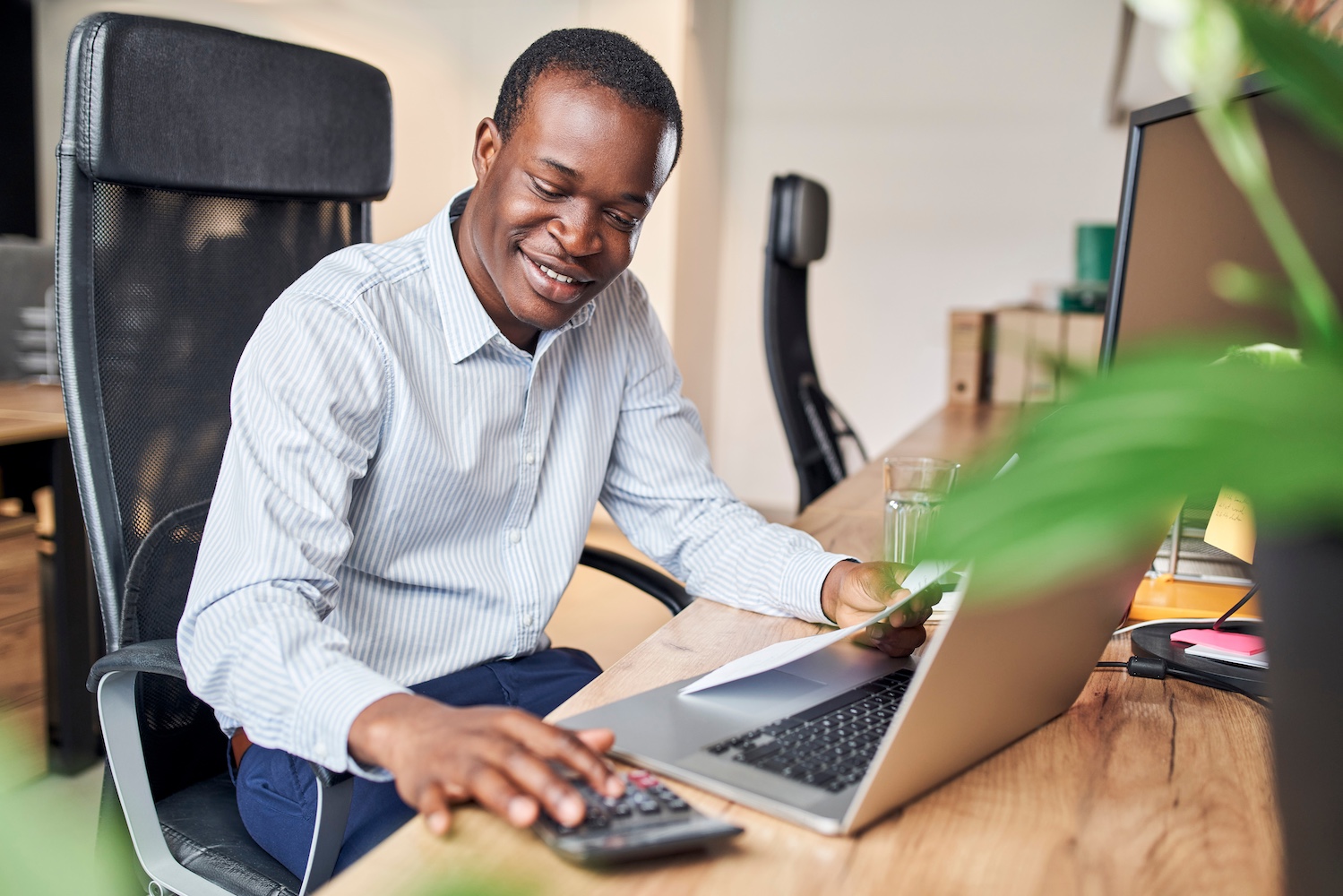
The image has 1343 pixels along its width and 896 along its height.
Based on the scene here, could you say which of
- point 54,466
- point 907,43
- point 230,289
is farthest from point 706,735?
point 907,43


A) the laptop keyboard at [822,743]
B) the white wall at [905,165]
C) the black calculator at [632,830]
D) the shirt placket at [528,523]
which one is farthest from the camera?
the white wall at [905,165]

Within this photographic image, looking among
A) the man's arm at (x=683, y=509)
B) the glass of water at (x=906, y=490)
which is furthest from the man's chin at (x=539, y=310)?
the glass of water at (x=906, y=490)

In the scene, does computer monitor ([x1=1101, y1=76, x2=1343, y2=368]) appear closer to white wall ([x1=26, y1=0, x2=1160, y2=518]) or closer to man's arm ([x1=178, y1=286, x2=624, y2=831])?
man's arm ([x1=178, y1=286, x2=624, y2=831])

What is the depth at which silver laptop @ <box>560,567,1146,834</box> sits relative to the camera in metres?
0.57

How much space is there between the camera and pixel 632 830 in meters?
0.55

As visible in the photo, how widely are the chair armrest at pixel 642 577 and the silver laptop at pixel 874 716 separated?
1.41 ft

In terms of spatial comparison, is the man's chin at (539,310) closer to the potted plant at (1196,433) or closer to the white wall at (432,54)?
the potted plant at (1196,433)

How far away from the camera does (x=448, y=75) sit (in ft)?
14.0

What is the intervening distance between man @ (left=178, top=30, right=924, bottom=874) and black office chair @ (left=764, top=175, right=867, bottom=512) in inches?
33.8

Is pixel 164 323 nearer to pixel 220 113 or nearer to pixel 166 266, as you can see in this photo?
pixel 166 266

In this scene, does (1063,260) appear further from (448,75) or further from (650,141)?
(650,141)

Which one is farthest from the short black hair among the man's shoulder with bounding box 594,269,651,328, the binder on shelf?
the binder on shelf

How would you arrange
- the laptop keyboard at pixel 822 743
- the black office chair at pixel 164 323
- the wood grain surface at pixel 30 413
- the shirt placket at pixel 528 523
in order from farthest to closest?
the wood grain surface at pixel 30 413 → the shirt placket at pixel 528 523 → the black office chair at pixel 164 323 → the laptop keyboard at pixel 822 743

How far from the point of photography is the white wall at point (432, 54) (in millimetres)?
4172
